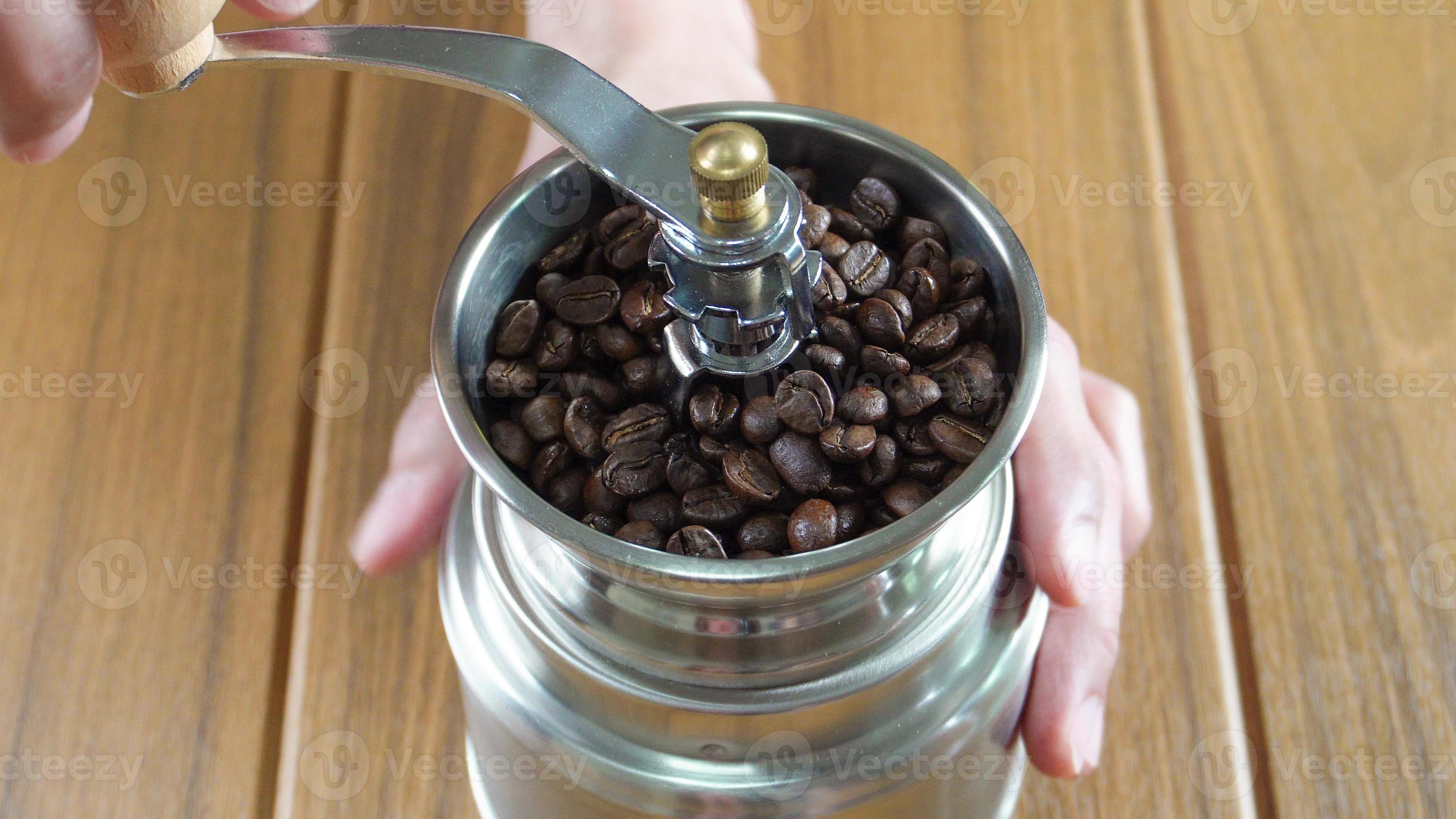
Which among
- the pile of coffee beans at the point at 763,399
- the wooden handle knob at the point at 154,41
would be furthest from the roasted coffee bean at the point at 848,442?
the wooden handle knob at the point at 154,41

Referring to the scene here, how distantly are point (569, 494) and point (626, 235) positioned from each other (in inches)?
5.4

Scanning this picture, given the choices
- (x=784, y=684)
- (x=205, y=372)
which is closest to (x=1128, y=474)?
(x=784, y=684)

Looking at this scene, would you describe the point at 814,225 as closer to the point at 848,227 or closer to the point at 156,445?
the point at 848,227

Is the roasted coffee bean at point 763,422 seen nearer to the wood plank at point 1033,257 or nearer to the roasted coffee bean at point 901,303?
the roasted coffee bean at point 901,303

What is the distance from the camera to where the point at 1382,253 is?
3.40ft

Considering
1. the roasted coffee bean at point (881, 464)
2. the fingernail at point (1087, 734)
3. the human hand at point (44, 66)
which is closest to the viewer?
the human hand at point (44, 66)

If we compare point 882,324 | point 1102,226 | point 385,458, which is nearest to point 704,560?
point 882,324

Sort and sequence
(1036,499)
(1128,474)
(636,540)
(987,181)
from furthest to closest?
(987,181), (1128,474), (1036,499), (636,540)

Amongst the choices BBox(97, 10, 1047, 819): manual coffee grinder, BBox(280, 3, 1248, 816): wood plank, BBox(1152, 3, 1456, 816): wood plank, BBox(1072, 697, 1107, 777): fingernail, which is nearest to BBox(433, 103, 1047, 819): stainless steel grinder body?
BBox(97, 10, 1047, 819): manual coffee grinder

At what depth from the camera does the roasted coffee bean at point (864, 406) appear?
57 cm

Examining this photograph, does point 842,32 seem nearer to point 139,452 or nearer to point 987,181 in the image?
point 987,181

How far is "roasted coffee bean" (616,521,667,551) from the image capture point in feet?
1.77

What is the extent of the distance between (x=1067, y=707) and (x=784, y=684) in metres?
0.28

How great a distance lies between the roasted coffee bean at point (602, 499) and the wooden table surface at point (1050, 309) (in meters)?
0.39
